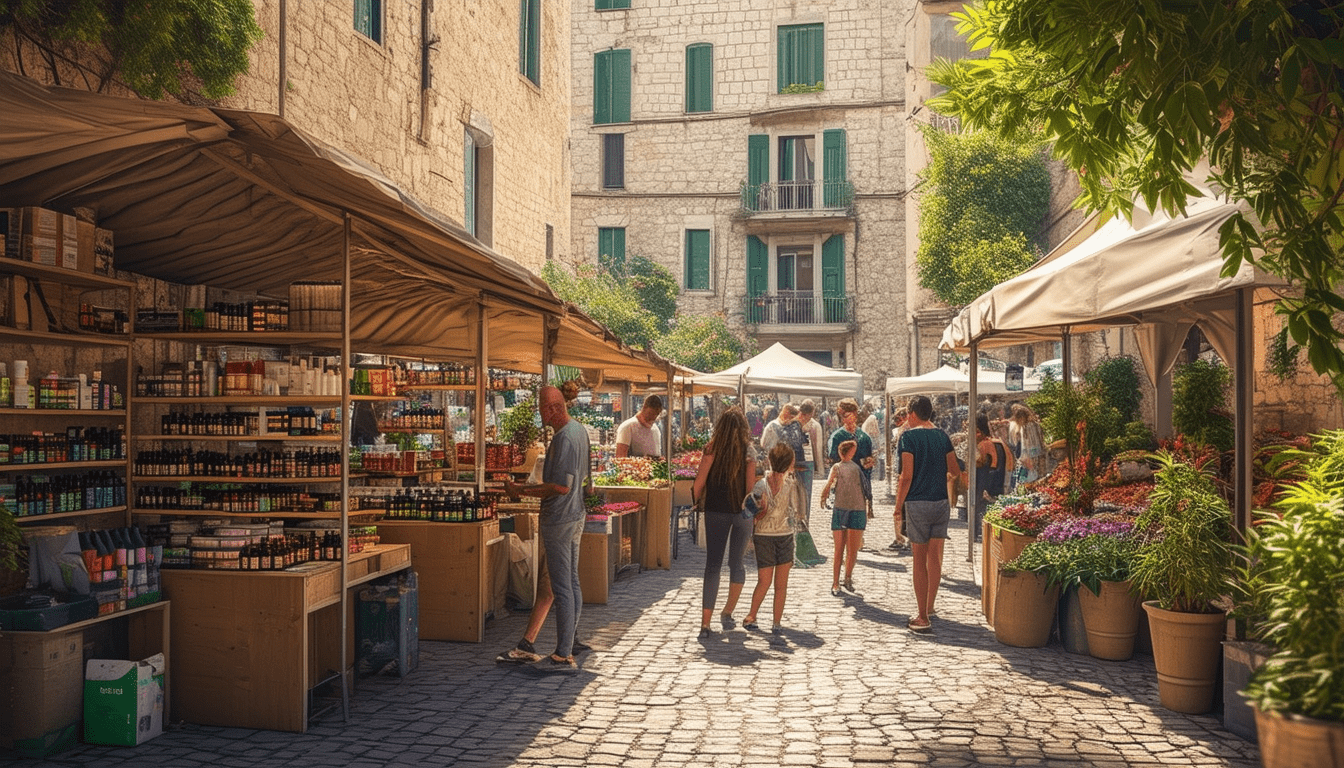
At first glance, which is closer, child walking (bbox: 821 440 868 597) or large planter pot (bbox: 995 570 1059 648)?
large planter pot (bbox: 995 570 1059 648)

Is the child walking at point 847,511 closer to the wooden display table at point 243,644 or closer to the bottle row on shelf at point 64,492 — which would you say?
the wooden display table at point 243,644

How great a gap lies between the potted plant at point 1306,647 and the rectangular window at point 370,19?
32.9 feet

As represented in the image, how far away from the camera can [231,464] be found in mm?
6195

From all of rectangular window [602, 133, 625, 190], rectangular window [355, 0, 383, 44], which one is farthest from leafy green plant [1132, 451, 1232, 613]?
rectangular window [602, 133, 625, 190]

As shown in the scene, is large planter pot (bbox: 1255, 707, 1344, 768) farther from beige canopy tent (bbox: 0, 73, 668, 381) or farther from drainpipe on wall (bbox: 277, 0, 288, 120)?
drainpipe on wall (bbox: 277, 0, 288, 120)

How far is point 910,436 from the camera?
8312mm

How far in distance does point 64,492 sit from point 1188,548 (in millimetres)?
6182

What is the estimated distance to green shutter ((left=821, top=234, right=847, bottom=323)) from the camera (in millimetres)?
30875

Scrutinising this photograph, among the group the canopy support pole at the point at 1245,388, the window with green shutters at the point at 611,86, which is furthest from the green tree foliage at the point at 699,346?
the canopy support pole at the point at 1245,388

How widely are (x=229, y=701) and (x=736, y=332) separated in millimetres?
26353

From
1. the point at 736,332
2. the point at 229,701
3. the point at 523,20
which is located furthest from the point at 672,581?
the point at 736,332

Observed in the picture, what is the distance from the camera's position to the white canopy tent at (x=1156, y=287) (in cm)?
554

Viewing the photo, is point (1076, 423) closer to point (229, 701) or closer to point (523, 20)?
point (229, 701)

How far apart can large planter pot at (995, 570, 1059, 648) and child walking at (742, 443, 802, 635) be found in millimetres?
1638
